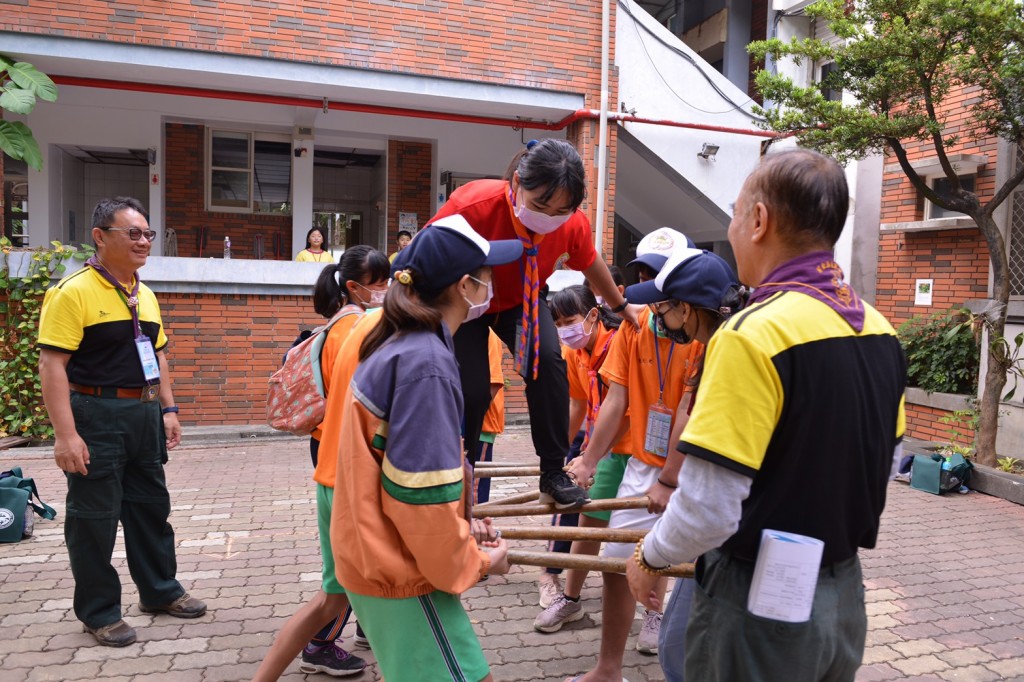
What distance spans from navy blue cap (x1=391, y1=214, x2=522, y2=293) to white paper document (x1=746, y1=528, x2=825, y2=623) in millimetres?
1044

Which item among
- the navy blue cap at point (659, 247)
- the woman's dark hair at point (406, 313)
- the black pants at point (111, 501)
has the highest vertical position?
the navy blue cap at point (659, 247)

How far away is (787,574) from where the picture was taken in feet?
5.50

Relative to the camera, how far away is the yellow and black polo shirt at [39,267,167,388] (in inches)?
146

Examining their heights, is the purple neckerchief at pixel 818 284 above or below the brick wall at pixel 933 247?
below

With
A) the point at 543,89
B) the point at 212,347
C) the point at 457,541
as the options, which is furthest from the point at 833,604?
the point at 543,89

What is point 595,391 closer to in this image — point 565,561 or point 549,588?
point 549,588

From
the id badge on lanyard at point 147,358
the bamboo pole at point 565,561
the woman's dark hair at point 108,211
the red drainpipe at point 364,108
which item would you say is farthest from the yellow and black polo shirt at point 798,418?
the red drainpipe at point 364,108

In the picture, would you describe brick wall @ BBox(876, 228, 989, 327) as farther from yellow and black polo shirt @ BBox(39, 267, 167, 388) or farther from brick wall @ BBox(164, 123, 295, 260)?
brick wall @ BBox(164, 123, 295, 260)

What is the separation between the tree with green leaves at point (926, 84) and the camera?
729cm

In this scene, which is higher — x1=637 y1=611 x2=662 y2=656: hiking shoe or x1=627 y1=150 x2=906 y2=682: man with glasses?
x1=627 y1=150 x2=906 y2=682: man with glasses

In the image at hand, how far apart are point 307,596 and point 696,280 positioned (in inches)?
124

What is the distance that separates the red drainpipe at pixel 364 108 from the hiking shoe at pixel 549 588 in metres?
8.00

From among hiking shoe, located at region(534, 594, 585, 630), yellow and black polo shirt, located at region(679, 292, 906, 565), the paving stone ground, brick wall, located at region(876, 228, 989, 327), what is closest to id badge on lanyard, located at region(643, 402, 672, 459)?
the paving stone ground

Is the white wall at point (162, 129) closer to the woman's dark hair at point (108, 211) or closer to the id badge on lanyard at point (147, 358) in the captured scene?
the woman's dark hair at point (108, 211)
